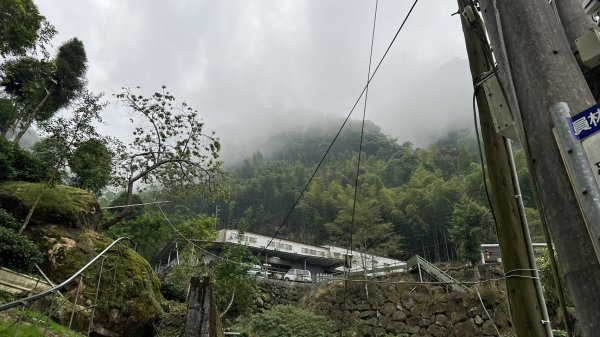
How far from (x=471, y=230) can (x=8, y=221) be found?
19.2 m

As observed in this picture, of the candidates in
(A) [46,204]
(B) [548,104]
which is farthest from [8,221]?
(B) [548,104]

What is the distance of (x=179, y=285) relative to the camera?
1625cm

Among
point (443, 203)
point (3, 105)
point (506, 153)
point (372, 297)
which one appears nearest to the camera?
point (506, 153)

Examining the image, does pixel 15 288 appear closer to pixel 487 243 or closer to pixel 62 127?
pixel 62 127

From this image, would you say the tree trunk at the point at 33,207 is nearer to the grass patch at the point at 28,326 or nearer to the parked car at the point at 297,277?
the grass patch at the point at 28,326

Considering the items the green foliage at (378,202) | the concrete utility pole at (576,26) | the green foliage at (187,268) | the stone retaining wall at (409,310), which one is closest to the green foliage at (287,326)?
the stone retaining wall at (409,310)

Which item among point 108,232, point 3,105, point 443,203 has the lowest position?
point 108,232

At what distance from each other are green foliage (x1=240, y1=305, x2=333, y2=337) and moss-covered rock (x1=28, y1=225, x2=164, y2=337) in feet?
10.6

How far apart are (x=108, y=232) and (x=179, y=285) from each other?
167 inches

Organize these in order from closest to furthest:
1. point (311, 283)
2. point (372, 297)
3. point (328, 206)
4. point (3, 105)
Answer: point (3, 105) → point (372, 297) → point (311, 283) → point (328, 206)

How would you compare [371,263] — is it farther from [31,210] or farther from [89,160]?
[31,210]

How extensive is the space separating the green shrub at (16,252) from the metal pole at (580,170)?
9622 mm

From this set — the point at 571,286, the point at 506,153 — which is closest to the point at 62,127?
the point at 506,153

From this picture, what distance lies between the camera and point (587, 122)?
1.01 meters
